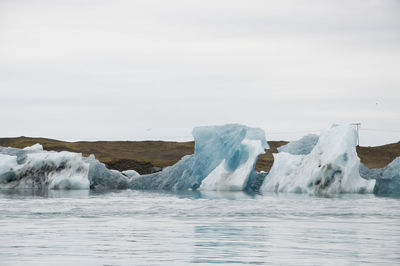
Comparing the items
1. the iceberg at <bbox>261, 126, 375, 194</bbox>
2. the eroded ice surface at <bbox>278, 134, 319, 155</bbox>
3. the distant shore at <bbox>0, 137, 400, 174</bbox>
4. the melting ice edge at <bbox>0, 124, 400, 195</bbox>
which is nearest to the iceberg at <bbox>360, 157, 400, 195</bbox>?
the melting ice edge at <bbox>0, 124, 400, 195</bbox>

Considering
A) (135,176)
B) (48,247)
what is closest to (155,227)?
(48,247)

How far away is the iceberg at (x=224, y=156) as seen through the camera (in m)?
36.3

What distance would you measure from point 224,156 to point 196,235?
23960mm

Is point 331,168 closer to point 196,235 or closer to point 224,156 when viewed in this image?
point 224,156

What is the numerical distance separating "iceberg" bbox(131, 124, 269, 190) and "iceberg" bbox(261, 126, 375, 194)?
2.33 meters

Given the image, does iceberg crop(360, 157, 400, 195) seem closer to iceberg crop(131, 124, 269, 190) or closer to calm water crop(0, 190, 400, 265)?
iceberg crop(131, 124, 269, 190)

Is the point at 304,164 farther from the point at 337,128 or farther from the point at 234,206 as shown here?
the point at 234,206

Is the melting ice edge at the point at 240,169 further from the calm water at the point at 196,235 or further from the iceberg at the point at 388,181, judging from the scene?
the calm water at the point at 196,235

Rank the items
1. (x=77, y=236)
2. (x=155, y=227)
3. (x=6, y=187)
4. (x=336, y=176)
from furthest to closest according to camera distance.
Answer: (x=6, y=187), (x=336, y=176), (x=155, y=227), (x=77, y=236)

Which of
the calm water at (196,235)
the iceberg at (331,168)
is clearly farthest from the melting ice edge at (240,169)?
the calm water at (196,235)

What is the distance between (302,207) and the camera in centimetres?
2253

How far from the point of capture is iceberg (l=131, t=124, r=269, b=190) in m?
36.3

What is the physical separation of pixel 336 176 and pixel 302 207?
1111 cm

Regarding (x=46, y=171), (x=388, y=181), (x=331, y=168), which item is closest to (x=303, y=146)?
(x=388, y=181)
